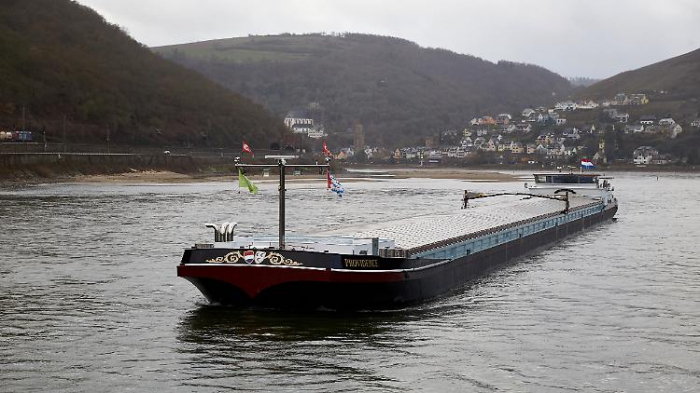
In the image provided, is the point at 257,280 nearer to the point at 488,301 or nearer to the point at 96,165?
the point at 488,301

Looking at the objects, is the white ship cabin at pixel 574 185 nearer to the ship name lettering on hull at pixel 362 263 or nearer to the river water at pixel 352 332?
the river water at pixel 352 332

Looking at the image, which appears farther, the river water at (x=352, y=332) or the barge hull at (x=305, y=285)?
the barge hull at (x=305, y=285)

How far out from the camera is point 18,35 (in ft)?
655

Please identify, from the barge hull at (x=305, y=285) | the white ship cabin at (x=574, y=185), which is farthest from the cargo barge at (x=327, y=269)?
the white ship cabin at (x=574, y=185)

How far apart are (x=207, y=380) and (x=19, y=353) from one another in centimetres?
526

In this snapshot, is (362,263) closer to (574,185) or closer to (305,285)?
(305,285)

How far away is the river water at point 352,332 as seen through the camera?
22031 millimetres

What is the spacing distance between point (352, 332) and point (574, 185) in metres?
52.8

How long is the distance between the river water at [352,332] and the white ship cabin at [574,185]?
2454cm

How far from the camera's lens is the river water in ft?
72.3

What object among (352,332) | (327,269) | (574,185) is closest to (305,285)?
(327,269)

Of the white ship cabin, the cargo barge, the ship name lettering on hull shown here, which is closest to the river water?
the cargo barge

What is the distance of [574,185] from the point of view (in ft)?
251

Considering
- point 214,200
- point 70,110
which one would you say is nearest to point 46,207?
point 214,200
